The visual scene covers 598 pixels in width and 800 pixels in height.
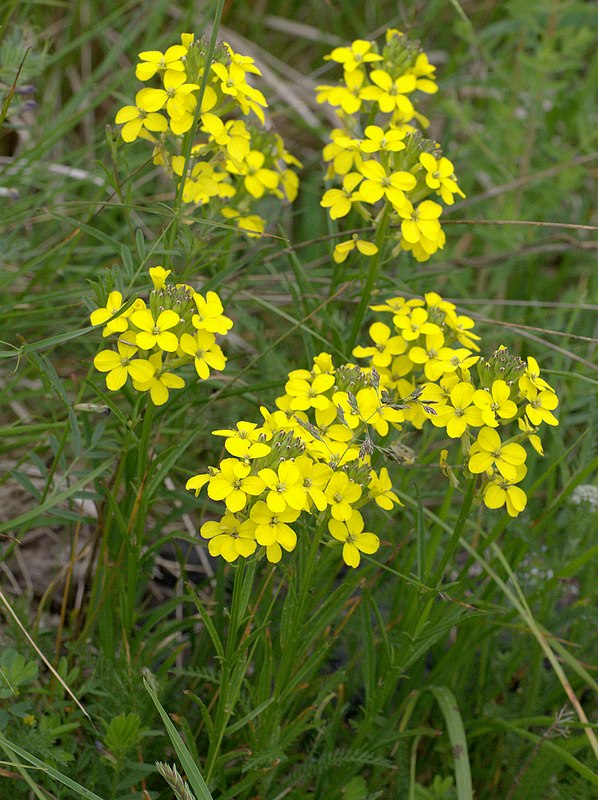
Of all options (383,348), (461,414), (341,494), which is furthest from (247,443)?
(383,348)

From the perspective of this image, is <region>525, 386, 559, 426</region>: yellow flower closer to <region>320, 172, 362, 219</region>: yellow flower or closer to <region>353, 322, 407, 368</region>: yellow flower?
<region>353, 322, 407, 368</region>: yellow flower

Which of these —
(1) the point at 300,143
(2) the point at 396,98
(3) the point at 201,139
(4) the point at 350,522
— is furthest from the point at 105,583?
(1) the point at 300,143

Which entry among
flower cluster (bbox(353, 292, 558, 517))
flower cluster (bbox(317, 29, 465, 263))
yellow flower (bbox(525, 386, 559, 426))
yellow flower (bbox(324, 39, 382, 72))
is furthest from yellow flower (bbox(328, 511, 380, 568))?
yellow flower (bbox(324, 39, 382, 72))

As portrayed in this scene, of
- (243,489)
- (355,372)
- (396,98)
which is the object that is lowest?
(243,489)

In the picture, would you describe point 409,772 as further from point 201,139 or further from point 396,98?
point 201,139

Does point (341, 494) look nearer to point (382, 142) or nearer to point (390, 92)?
point (382, 142)
